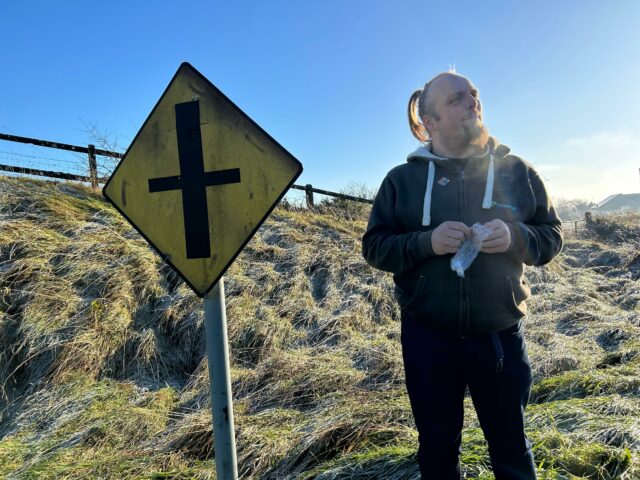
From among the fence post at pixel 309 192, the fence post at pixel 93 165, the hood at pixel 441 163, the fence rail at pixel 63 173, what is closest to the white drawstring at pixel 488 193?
the hood at pixel 441 163

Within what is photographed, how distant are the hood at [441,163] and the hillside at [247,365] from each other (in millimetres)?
1240

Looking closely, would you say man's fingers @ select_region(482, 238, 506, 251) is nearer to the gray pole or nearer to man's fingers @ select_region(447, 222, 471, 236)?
man's fingers @ select_region(447, 222, 471, 236)

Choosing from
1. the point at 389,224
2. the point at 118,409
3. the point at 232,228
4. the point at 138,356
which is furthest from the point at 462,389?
the point at 138,356

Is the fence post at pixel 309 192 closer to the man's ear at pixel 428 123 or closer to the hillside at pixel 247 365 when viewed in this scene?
the hillside at pixel 247 365

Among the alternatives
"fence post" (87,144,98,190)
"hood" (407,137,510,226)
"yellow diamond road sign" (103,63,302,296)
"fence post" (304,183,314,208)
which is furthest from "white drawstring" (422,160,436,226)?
"fence post" (304,183,314,208)

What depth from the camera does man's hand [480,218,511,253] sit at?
4.87ft

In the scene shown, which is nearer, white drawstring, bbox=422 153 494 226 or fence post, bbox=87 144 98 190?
white drawstring, bbox=422 153 494 226

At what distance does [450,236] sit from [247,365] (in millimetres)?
3486

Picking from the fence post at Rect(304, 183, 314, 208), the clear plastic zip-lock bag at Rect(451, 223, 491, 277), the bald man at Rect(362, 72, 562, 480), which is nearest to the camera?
the clear plastic zip-lock bag at Rect(451, 223, 491, 277)

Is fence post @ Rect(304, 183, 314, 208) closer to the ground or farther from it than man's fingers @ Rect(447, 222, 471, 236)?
farther from it

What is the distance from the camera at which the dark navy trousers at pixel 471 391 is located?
1.59 meters

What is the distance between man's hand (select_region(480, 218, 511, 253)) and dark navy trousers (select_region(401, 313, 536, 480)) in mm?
329

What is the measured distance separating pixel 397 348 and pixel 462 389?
2929 mm

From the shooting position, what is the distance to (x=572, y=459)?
2.06 meters
